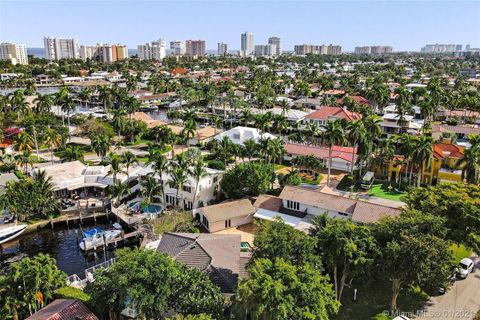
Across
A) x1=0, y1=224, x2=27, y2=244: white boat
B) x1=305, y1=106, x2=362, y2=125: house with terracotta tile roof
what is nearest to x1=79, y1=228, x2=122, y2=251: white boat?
x1=0, y1=224, x2=27, y2=244: white boat

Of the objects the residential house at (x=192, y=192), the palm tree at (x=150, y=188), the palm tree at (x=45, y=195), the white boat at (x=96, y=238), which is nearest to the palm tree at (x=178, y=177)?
Answer: the residential house at (x=192, y=192)

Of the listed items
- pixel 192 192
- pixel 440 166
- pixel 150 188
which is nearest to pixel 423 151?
pixel 440 166

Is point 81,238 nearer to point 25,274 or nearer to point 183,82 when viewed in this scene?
point 25,274

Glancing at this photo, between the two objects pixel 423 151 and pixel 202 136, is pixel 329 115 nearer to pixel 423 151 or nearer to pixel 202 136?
pixel 202 136

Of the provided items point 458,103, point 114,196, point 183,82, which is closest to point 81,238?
point 114,196

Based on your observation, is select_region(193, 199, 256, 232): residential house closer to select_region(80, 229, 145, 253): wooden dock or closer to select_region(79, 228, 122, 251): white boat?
select_region(80, 229, 145, 253): wooden dock

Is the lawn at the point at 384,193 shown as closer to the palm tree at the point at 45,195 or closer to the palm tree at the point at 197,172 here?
the palm tree at the point at 197,172
